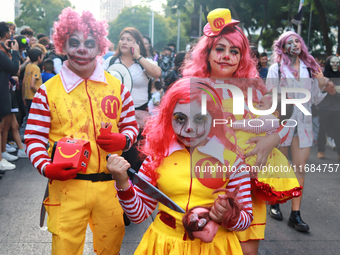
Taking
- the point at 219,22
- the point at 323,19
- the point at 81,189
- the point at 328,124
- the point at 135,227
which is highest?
the point at 323,19

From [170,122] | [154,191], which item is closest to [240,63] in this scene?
[170,122]

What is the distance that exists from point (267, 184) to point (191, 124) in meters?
0.69

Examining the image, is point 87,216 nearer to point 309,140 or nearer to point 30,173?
point 309,140

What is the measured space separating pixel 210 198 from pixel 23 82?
619 centimetres

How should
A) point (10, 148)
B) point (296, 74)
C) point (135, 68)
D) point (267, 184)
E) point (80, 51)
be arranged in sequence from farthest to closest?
point (10, 148)
point (135, 68)
point (296, 74)
point (80, 51)
point (267, 184)

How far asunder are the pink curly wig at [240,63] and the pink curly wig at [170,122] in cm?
43

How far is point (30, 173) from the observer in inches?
225

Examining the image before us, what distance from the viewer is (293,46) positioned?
357cm

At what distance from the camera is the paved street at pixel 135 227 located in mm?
3395

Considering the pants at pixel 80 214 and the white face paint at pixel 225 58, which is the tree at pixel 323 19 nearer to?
the white face paint at pixel 225 58

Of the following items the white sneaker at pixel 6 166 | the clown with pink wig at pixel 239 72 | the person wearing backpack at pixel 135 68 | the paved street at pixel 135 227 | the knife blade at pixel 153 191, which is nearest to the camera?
the knife blade at pixel 153 191

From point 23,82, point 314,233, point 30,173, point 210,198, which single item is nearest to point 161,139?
point 210,198

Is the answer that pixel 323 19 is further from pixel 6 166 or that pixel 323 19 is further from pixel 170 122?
pixel 170 122

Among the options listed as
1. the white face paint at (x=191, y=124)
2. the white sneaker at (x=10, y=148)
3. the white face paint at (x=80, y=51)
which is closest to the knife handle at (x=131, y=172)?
the white face paint at (x=191, y=124)
